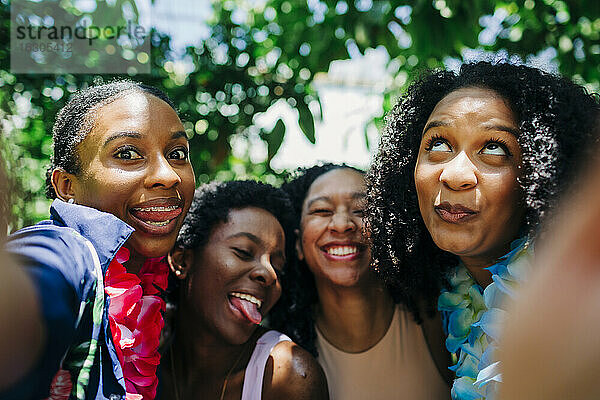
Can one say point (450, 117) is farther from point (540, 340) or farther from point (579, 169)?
point (540, 340)

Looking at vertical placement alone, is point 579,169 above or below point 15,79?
below

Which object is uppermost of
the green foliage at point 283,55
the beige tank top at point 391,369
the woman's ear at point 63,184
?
the green foliage at point 283,55

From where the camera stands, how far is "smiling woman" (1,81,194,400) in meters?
1.53

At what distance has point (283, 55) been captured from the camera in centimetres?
368

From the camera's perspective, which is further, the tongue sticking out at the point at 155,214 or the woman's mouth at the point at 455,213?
the tongue sticking out at the point at 155,214

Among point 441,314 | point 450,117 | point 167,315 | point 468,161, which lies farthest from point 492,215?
point 167,315

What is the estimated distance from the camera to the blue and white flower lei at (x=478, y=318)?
1888 mm

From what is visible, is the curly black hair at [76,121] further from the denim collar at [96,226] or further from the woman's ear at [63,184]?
the denim collar at [96,226]

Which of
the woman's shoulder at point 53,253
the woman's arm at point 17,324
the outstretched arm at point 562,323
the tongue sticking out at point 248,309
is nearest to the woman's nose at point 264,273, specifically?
the tongue sticking out at point 248,309

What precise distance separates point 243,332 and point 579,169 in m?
1.43

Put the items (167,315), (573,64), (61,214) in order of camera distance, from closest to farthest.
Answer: (61,214) < (167,315) < (573,64)

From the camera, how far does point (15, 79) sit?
3.24 meters

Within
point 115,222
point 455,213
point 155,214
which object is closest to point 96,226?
point 115,222

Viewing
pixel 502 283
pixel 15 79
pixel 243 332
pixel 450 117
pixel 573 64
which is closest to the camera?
pixel 502 283
